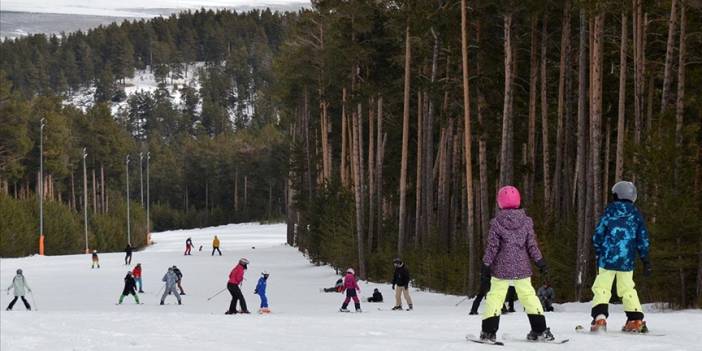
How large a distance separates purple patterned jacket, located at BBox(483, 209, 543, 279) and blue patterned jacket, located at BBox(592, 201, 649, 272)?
1349 mm

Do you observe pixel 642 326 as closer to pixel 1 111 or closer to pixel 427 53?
pixel 427 53

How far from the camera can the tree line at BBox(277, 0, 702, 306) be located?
2083 cm

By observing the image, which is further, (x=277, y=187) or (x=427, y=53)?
(x=277, y=187)

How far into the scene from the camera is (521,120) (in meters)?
38.4

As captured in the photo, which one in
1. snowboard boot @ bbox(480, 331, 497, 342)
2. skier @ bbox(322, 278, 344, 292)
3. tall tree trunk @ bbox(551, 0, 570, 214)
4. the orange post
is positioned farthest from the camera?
the orange post

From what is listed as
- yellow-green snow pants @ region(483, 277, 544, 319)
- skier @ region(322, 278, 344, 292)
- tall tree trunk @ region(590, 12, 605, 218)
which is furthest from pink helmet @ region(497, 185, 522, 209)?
skier @ region(322, 278, 344, 292)

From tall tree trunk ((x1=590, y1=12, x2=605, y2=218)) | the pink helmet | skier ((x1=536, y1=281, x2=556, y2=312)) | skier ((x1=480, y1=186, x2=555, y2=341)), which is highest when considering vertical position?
tall tree trunk ((x1=590, y1=12, x2=605, y2=218))

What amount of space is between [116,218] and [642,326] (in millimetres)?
98258

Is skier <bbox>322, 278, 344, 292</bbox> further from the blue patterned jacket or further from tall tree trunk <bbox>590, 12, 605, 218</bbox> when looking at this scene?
the blue patterned jacket

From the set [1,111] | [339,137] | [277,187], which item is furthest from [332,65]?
[277,187]

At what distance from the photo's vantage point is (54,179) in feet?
389

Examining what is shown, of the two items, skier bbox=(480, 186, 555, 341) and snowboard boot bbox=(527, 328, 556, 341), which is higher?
skier bbox=(480, 186, 555, 341)

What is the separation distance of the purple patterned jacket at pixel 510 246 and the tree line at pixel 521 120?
890 cm

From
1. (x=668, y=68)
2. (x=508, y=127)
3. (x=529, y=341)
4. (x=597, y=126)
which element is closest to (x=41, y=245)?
(x=508, y=127)
